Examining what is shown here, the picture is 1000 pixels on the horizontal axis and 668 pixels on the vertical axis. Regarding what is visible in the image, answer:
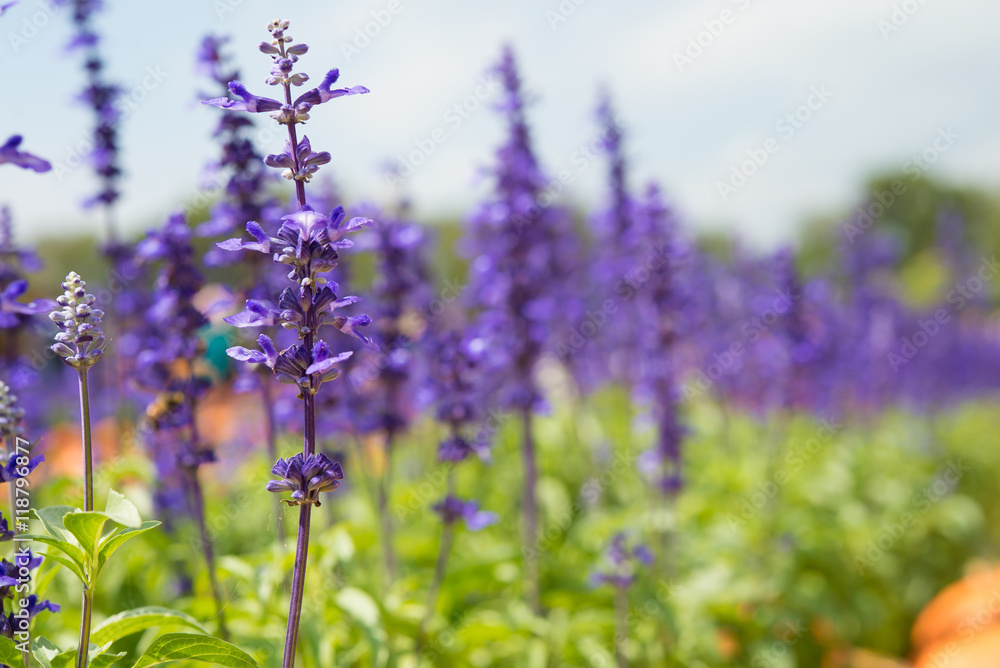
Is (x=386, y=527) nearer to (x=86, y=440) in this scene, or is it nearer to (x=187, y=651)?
(x=187, y=651)

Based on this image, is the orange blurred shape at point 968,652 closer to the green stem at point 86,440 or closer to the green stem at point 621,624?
the green stem at point 621,624

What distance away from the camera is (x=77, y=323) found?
1810 millimetres

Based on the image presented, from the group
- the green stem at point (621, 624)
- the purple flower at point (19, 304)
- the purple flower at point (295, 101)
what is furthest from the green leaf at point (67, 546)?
the green stem at point (621, 624)

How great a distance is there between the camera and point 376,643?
3.22 metres

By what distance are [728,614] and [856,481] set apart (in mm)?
3777

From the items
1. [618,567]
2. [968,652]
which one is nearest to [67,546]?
[618,567]

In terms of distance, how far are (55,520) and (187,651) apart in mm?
507

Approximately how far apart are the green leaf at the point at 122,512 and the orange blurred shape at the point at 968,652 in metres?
6.49

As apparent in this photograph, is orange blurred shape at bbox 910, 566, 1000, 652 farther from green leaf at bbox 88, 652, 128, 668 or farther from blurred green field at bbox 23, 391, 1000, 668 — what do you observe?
green leaf at bbox 88, 652, 128, 668

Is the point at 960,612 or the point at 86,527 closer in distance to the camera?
the point at 86,527

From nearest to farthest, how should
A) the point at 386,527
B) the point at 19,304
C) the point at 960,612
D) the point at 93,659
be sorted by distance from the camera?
the point at 19,304
the point at 93,659
the point at 386,527
the point at 960,612

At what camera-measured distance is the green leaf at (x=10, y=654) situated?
5.96ft

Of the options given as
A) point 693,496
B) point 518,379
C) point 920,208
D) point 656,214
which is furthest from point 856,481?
point 920,208

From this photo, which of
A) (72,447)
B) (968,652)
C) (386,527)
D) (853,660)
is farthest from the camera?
(72,447)
